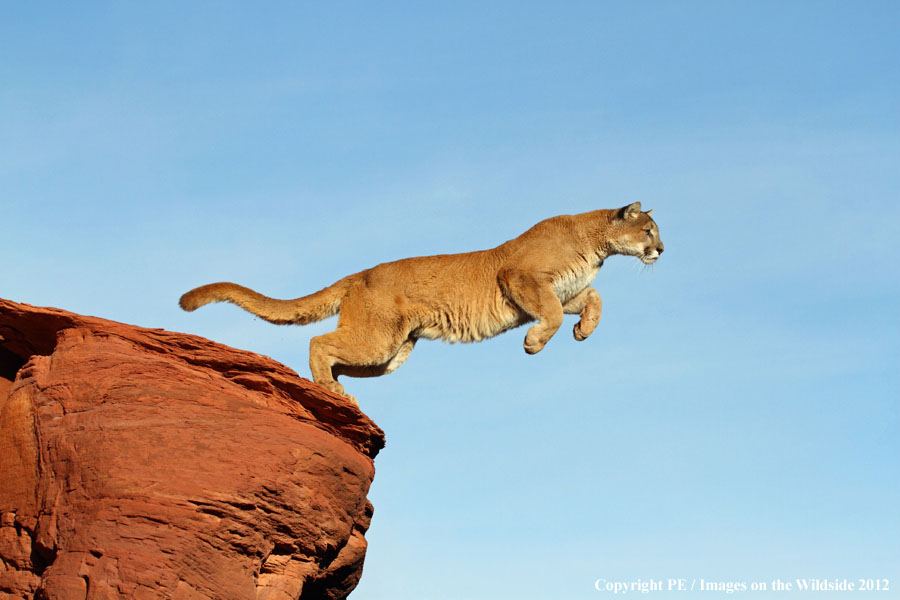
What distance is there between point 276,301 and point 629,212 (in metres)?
5.08

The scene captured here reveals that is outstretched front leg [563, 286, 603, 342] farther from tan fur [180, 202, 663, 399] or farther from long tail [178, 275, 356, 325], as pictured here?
long tail [178, 275, 356, 325]

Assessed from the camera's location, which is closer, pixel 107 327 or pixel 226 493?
pixel 226 493

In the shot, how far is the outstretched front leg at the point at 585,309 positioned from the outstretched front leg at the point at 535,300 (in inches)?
21.6

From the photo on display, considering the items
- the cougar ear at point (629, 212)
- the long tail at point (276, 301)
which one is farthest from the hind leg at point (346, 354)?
the cougar ear at point (629, 212)

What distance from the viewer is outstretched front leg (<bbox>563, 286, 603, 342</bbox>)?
1231 centimetres

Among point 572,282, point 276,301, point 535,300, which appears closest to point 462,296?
point 535,300

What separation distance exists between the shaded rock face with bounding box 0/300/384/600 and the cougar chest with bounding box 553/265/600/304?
3929 mm

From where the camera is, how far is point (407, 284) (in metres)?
11.5

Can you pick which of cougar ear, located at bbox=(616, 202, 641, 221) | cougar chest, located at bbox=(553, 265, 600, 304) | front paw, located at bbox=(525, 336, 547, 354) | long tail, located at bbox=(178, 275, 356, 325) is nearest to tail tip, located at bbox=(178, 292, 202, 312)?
long tail, located at bbox=(178, 275, 356, 325)

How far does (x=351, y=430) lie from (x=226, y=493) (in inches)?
69.8

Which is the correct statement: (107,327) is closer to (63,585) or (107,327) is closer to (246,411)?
(246,411)

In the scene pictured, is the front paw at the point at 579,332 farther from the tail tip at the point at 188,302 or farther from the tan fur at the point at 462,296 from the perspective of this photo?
the tail tip at the point at 188,302

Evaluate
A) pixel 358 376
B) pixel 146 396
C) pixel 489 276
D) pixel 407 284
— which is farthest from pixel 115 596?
pixel 489 276

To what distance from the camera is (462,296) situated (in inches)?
464
